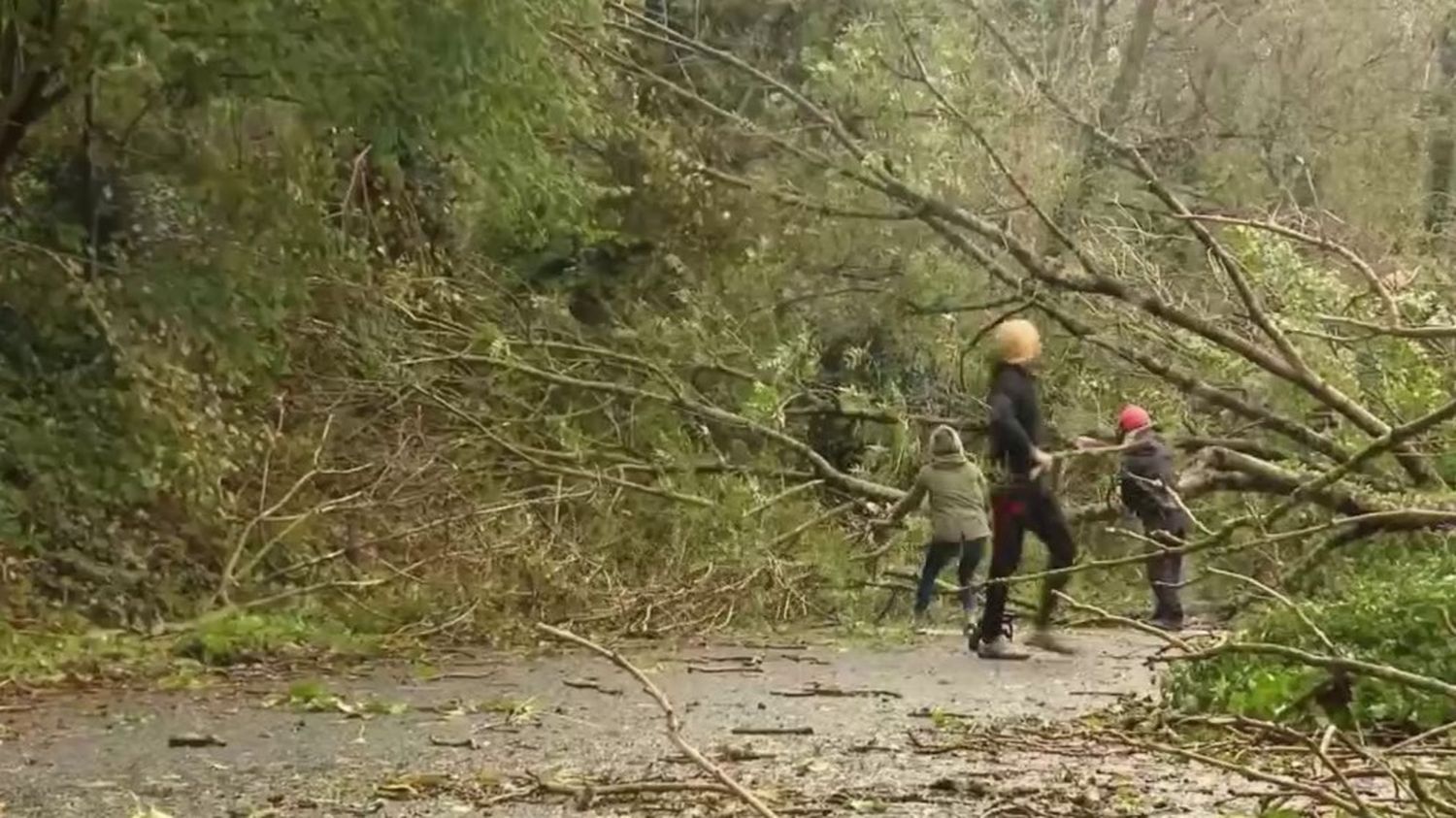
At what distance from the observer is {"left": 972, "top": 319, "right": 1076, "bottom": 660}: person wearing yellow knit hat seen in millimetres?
8641

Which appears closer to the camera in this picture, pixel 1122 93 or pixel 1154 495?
pixel 1154 495

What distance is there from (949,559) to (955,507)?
492mm

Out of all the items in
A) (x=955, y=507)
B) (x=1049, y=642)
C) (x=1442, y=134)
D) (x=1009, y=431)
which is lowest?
(x=1049, y=642)

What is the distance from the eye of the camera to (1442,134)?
24.9m

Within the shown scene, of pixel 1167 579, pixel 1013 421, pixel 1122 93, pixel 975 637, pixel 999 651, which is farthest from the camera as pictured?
pixel 1122 93

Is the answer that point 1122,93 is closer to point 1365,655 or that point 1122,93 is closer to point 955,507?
point 955,507

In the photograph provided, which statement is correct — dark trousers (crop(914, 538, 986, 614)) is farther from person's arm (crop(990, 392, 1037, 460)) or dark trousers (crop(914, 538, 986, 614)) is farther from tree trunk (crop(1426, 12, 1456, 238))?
tree trunk (crop(1426, 12, 1456, 238))

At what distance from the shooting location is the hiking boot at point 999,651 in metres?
9.00

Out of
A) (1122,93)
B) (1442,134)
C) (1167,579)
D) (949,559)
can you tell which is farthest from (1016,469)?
(1442,134)

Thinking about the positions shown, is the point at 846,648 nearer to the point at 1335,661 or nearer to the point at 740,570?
the point at 740,570

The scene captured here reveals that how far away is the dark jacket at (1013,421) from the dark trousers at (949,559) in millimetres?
1710

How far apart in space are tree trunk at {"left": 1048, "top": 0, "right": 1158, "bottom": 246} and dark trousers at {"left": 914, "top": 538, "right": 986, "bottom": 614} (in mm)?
5999

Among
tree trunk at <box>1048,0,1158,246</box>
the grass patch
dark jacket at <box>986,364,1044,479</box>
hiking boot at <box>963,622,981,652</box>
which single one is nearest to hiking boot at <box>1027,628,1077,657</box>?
hiking boot at <box>963,622,981,652</box>

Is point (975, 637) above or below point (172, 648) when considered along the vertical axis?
above
